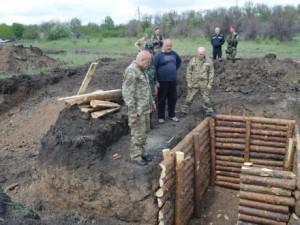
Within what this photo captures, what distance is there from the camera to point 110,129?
30.9ft

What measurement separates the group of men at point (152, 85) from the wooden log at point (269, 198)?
1.92m

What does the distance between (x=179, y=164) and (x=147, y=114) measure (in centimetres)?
111

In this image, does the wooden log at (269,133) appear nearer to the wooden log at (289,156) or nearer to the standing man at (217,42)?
the wooden log at (289,156)

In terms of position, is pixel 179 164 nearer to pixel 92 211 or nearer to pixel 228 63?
pixel 92 211

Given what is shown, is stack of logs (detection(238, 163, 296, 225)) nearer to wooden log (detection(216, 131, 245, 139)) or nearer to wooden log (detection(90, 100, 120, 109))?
wooden log (detection(216, 131, 245, 139))

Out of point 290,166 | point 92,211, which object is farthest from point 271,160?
point 92,211

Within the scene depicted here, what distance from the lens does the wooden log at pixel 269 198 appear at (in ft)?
24.3

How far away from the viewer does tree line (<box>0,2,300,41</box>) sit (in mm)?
37281

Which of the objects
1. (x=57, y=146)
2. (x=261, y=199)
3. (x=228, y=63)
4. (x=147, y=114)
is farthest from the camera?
(x=228, y=63)

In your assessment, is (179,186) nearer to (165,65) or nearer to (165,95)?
(165,95)

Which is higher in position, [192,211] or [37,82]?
[37,82]

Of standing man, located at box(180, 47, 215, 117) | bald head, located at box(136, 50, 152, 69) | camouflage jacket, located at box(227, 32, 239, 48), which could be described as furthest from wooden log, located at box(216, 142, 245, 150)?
camouflage jacket, located at box(227, 32, 239, 48)

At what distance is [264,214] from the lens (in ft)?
25.1

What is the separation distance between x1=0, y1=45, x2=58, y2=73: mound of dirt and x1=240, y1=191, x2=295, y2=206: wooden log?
47.9ft
